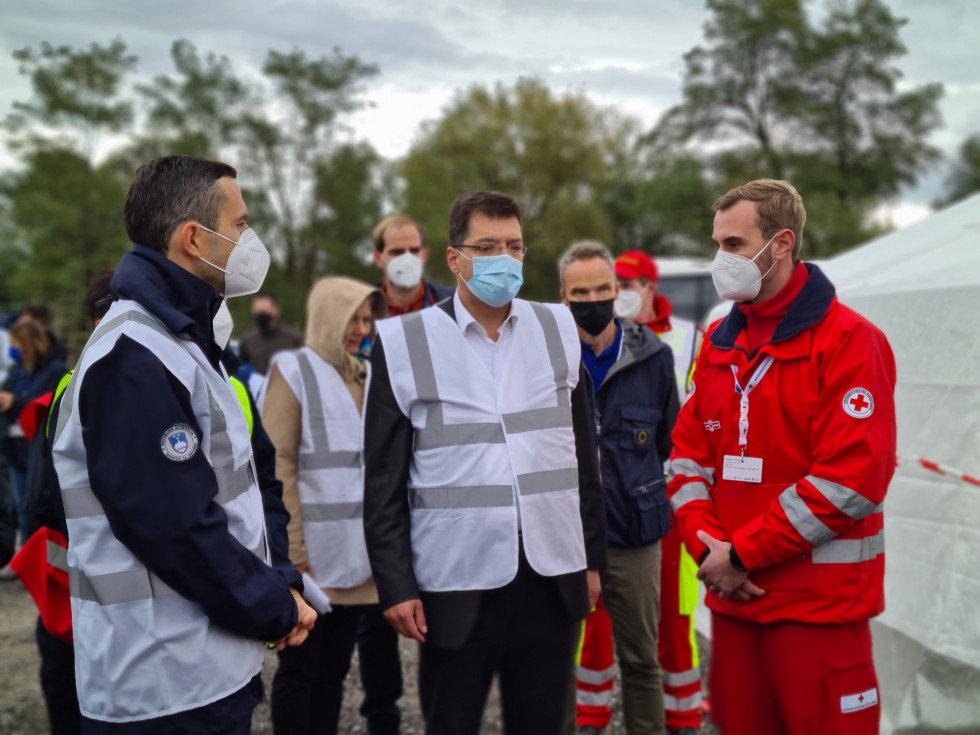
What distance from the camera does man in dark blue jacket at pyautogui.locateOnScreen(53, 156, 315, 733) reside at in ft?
5.79

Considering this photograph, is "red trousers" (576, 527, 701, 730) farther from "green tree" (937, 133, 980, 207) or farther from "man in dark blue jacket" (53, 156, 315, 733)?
"green tree" (937, 133, 980, 207)

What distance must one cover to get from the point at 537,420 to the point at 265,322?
29.4 ft

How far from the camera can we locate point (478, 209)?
111 inches

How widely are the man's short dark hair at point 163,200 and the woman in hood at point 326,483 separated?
1.51 meters

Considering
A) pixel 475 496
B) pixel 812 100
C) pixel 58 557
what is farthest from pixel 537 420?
pixel 812 100

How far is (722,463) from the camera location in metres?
2.69

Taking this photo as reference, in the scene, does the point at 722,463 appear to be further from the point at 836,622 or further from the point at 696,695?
the point at 696,695

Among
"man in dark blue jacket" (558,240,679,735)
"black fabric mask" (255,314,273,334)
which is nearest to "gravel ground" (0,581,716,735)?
"man in dark blue jacket" (558,240,679,735)

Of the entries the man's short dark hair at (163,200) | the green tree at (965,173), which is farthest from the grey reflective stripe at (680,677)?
the green tree at (965,173)

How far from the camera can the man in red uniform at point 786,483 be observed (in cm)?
239

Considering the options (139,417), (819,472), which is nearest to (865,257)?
(819,472)

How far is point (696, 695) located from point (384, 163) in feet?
86.2

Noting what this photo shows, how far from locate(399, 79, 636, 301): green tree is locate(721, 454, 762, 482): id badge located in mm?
33284

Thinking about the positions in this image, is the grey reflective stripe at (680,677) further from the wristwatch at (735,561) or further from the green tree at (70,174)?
the green tree at (70,174)
